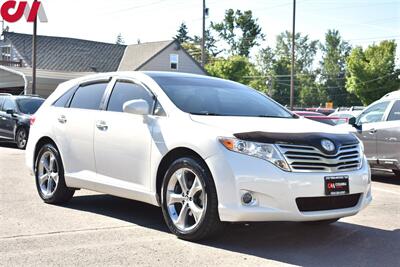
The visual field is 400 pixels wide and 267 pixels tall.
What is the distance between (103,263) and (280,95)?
358 feet

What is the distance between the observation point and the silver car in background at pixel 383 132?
1038 cm

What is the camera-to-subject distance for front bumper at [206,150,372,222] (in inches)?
199

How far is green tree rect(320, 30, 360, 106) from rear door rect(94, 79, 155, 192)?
106m

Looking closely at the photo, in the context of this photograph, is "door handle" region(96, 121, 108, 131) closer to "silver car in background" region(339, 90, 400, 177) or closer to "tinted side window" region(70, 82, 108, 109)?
"tinted side window" region(70, 82, 108, 109)

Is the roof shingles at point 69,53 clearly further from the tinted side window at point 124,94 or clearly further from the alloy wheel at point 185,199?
the alloy wheel at point 185,199

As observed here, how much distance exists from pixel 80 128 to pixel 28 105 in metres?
11.2

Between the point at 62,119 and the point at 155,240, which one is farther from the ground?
the point at 62,119

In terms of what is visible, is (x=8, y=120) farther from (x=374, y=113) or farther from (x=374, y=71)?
(x=374, y=71)

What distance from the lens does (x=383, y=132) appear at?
34.7 feet

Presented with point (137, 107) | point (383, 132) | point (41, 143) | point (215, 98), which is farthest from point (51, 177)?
point (383, 132)

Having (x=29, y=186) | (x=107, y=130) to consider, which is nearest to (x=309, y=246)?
(x=107, y=130)

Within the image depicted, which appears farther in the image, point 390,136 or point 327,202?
point 390,136

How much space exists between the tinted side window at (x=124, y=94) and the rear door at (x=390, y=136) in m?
5.72

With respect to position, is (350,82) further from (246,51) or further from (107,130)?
(107,130)
